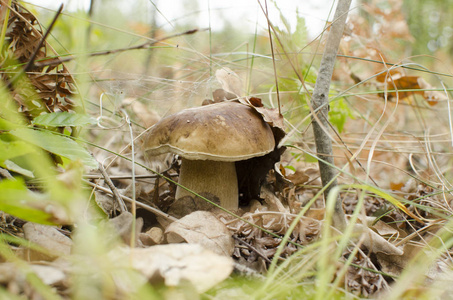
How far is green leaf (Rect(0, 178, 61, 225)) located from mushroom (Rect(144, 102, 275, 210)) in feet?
1.98

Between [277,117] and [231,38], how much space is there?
50.6 inches

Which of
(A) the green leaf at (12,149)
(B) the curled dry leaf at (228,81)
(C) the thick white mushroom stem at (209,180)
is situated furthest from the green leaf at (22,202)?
(B) the curled dry leaf at (228,81)

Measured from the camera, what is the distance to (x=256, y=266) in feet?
3.40

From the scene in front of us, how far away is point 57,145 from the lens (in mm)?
960

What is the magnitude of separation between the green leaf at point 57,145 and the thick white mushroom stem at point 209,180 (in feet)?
1.94

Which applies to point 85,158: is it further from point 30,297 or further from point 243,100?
point 243,100

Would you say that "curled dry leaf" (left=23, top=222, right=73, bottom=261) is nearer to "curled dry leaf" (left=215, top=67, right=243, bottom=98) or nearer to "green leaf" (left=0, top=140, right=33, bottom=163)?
"green leaf" (left=0, top=140, right=33, bottom=163)

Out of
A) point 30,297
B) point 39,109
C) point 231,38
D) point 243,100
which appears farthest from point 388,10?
point 30,297

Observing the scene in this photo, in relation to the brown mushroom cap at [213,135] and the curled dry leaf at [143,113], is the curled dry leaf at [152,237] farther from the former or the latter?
the curled dry leaf at [143,113]

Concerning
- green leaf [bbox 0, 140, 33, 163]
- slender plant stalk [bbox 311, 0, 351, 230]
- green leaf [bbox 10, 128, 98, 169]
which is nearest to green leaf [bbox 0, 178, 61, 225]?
green leaf [bbox 0, 140, 33, 163]

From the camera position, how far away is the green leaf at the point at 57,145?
0.91 meters

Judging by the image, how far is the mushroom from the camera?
1231mm

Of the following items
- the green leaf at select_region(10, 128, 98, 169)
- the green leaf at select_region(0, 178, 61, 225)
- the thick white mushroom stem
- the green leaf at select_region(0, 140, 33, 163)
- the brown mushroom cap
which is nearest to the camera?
the green leaf at select_region(0, 178, 61, 225)

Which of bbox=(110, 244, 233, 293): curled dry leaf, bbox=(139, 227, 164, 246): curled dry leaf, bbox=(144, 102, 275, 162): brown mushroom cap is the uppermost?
bbox=(144, 102, 275, 162): brown mushroom cap
